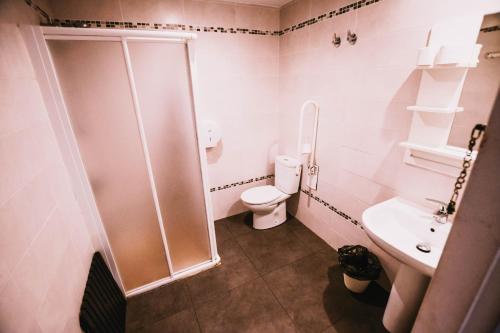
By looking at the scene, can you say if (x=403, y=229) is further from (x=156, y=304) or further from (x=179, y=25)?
(x=179, y=25)

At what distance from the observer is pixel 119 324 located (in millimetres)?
1574

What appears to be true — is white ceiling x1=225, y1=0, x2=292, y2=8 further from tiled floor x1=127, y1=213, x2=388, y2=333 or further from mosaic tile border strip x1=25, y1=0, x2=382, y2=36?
tiled floor x1=127, y1=213, x2=388, y2=333

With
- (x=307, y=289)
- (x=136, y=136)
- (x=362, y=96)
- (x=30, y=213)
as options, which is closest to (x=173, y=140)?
(x=136, y=136)

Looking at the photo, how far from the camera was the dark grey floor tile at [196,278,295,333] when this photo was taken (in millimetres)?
1627

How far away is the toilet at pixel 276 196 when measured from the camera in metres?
2.48

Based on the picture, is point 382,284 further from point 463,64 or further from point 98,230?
point 98,230

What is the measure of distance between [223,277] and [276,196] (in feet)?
3.20

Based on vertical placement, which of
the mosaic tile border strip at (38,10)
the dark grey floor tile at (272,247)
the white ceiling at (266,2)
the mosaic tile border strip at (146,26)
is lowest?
the dark grey floor tile at (272,247)

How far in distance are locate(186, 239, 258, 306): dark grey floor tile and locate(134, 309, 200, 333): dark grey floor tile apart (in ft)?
0.40

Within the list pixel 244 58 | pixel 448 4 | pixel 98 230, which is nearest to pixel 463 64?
pixel 448 4

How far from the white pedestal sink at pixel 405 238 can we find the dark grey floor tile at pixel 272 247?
0.89 meters

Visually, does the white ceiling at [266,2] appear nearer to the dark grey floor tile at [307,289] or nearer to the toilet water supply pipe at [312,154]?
the toilet water supply pipe at [312,154]

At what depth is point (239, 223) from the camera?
281 centimetres

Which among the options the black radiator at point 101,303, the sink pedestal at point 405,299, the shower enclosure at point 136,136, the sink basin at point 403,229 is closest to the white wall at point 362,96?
the sink basin at point 403,229
